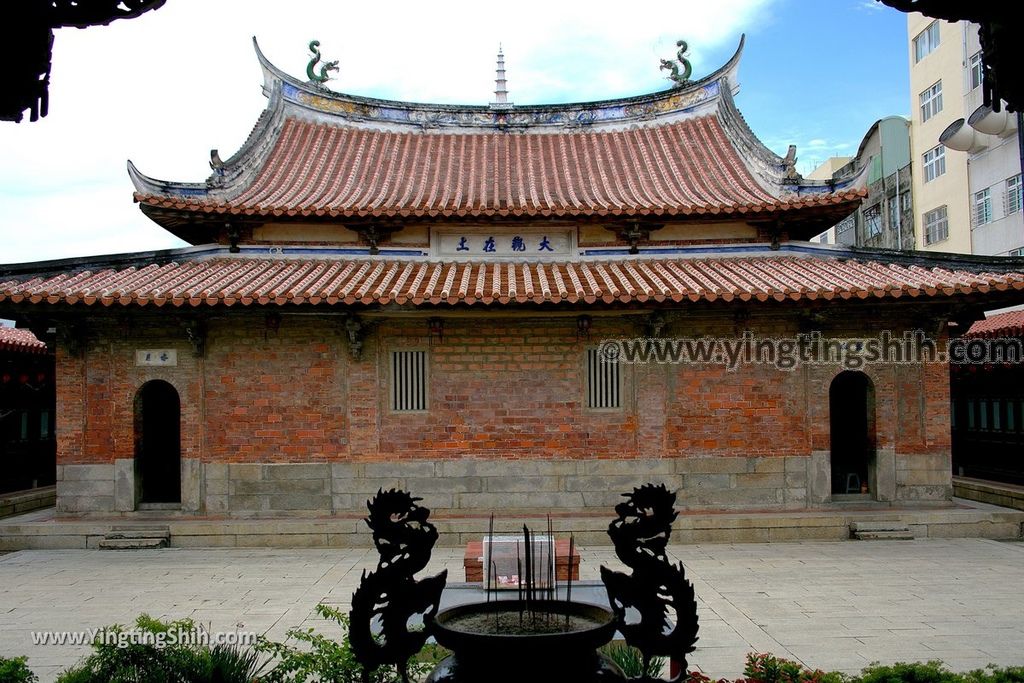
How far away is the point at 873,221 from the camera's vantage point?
117 ft

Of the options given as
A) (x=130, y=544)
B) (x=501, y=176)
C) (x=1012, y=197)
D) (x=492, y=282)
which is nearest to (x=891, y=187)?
(x=1012, y=197)

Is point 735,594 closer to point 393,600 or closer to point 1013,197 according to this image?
point 393,600

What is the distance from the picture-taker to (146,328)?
39.5 ft

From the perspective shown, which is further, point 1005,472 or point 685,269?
point 1005,472

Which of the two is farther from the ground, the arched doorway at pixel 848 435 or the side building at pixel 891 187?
the side building at pixel 891 187

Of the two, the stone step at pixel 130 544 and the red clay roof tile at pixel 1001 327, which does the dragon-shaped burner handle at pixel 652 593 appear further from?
the red clay roof tile at pixel 1001 327

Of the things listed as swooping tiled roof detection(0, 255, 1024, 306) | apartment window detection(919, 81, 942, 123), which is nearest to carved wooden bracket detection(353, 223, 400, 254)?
swooping tiled roof detection(0, 255, 1024, 306)

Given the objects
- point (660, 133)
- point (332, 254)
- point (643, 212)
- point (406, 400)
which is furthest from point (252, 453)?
point (660, 133)

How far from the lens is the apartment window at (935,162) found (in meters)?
28.8

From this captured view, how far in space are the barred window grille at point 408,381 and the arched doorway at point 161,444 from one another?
3.70 m

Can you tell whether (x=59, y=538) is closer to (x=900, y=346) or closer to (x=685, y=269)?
(x=685, y=269)

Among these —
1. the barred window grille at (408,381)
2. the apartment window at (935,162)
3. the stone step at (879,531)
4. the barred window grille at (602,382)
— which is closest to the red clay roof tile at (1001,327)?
the stone step at (879,531)

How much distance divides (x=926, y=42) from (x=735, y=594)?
1134 inches

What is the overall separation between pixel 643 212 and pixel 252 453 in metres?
7.11
